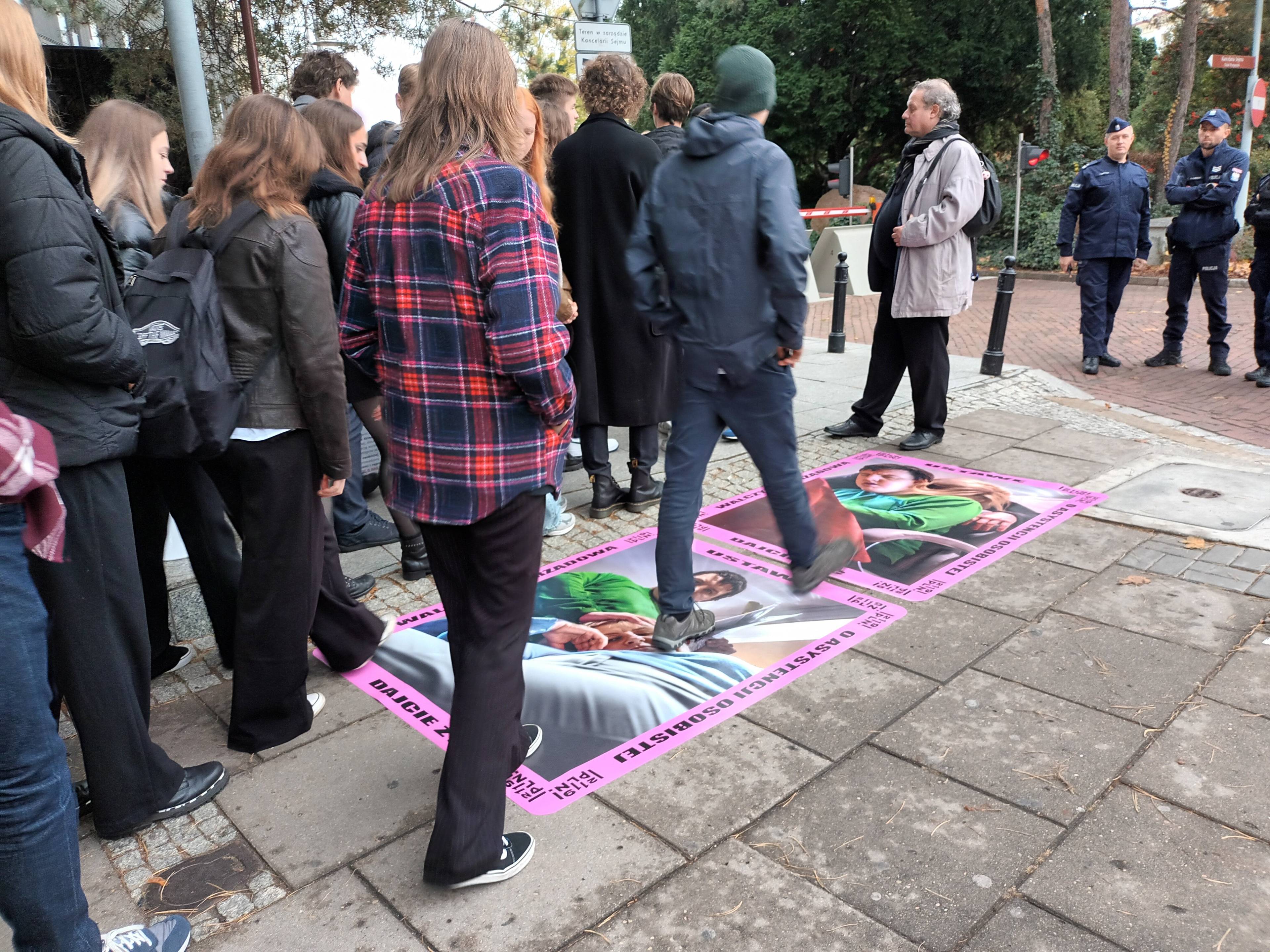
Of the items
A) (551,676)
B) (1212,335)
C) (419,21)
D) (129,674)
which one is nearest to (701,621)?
(551,676)

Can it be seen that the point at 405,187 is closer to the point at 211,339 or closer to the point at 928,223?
the point at 211,339

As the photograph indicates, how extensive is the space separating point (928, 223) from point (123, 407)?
15.2ft

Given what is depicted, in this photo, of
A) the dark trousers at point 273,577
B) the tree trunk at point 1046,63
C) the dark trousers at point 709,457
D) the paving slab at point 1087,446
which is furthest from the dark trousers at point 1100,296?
the tree trunk at point 1046,63

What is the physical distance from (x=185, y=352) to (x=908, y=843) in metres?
2.33

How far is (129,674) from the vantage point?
2.59 metres

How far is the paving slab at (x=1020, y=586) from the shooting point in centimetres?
383

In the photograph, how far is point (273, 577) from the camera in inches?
116

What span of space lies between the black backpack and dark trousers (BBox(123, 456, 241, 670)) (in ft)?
1.49

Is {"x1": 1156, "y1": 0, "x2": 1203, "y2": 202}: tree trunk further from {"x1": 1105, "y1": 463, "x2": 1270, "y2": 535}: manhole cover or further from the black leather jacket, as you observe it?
the black leather jacket

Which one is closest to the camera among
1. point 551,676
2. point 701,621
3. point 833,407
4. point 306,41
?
point 551,676

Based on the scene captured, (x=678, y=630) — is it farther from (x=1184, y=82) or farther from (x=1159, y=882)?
(x=1184, y=82)

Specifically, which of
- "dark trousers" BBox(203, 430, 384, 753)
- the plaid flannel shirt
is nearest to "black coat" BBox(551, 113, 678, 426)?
"dark trousers" BBox(203, 430, 384, 753)

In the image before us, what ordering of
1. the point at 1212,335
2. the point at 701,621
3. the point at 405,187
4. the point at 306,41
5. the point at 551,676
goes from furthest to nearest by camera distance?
the point at 306,41 → the point at 1212,335 → the point at 701,621 → the point at 551,676 → the point at 405,187

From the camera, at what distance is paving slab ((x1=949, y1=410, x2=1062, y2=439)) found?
6363mm
